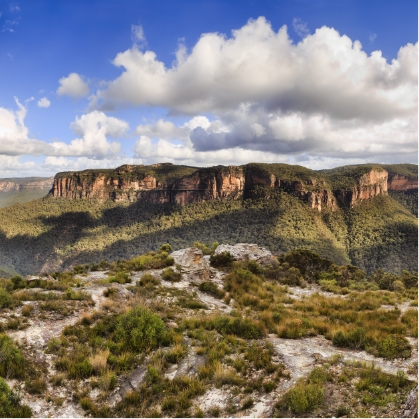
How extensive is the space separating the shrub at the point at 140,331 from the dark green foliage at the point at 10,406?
9.59 ft

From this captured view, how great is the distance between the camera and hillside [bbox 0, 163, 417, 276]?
9962cm

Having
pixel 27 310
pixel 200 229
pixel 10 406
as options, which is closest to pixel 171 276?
pixel 27 310

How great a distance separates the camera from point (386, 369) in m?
7.11

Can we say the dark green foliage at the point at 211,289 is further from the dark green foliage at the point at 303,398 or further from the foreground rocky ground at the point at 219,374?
the dark green foliage at the point at 303,398

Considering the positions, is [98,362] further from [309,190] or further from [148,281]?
[309,190]

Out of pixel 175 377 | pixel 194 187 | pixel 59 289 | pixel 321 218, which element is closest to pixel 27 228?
pixel 194 187

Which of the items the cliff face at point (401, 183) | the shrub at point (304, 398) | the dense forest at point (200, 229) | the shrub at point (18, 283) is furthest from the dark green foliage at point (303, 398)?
the cliff face at point (401, 183)

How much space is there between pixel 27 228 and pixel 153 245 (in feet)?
228

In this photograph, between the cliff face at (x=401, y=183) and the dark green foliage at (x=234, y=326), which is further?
the cliff face at (x=401, y=183)

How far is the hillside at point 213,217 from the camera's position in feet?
327

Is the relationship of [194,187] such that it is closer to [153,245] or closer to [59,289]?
[153,245]

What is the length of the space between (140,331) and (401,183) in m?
167

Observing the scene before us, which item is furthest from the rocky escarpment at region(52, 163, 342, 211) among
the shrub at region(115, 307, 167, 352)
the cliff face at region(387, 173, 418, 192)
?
the shrub at region(115, 307, 167, 352)

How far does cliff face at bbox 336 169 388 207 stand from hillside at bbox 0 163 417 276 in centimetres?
45
